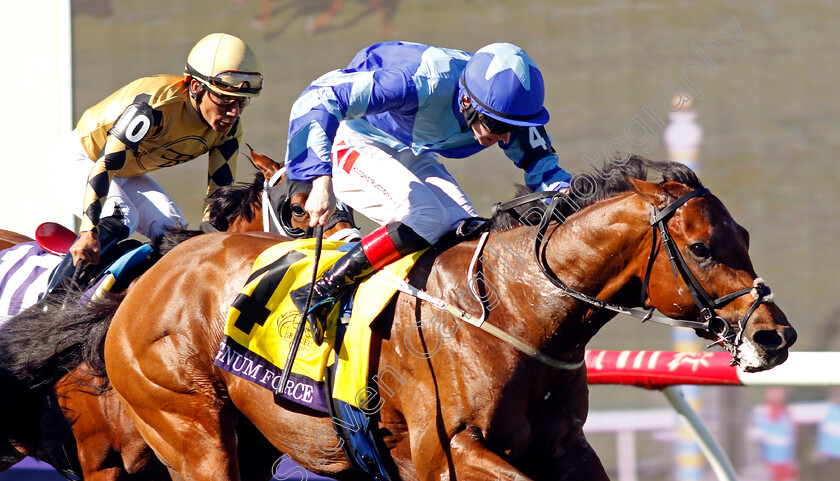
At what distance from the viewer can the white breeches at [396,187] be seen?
2.48m

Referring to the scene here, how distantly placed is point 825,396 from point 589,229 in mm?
3983

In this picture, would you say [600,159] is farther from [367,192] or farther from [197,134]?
[197,134]

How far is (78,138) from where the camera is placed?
370cm

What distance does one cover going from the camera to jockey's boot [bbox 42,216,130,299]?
3320 mm

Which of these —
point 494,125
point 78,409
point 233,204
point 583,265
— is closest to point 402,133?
point 494,125

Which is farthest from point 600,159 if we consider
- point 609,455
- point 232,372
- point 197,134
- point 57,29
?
point 57,29

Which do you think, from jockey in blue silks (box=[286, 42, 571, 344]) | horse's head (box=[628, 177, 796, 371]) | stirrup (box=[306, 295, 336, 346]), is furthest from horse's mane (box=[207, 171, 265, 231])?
horse's head (box=[628, 177, 796, 371])

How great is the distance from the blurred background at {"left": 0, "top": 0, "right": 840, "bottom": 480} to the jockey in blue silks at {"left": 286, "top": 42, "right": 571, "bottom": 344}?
3.14 meters

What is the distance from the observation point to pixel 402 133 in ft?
8.95

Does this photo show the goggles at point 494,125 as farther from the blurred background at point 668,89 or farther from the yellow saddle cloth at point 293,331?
the blurred background at point 668,89

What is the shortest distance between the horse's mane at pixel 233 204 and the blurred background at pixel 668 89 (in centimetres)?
255

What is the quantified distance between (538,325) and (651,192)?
0.44 m

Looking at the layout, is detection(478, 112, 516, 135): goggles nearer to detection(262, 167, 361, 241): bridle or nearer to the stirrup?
the stirrup

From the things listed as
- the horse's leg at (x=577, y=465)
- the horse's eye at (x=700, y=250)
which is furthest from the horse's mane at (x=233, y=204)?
the horse's eye at (x=700, y=250)
